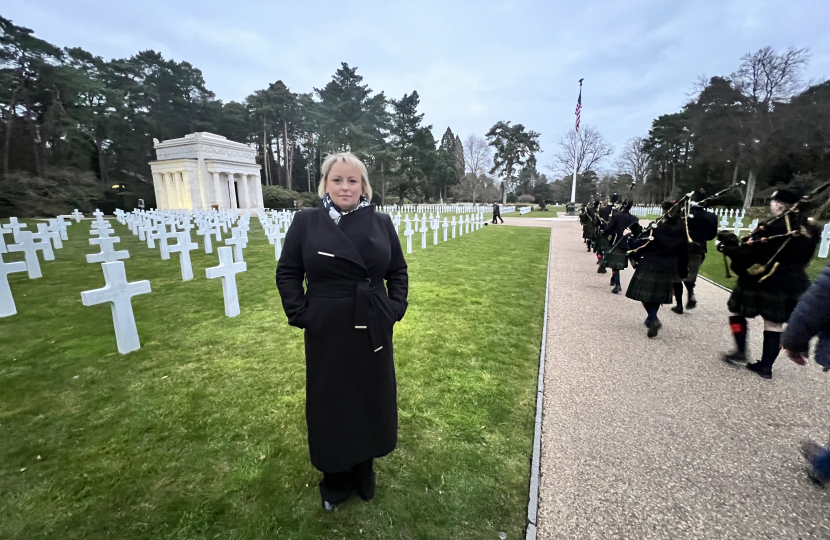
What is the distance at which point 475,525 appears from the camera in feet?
6.42

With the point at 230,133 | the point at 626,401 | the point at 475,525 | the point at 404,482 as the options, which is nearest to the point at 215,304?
the point at 404,482

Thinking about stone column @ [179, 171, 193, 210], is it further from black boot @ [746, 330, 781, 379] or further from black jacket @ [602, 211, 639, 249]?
black boot @ [746, 330, 781, 379]

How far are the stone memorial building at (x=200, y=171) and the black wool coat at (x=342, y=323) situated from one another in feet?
122

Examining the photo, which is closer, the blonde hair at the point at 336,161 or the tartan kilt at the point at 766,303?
the blonde hair at the point at 336,161

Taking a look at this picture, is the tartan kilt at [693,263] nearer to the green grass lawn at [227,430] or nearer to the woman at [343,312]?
the green grass lawn at [227,430]

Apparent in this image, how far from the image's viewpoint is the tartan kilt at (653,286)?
4430 millimetres

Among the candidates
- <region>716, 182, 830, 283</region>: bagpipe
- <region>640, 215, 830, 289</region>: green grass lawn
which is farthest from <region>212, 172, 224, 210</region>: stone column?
<region>716, 182, 830, 283</region>: bagpipe

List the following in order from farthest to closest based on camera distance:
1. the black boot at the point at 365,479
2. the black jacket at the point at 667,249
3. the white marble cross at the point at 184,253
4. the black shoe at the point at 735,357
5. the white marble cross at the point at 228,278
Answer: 1. the white marble cross at the point at 184,253
2. the white marble cross at the point at 228,278
3. the black jacket at the point at 667,249
4. the black shoe at the point at 735,357
5. the black boot at the point at 365,479

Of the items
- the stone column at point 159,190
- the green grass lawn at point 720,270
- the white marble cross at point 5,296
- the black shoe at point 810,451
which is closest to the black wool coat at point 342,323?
the black shoe at point 810,451

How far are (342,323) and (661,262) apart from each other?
174 inches

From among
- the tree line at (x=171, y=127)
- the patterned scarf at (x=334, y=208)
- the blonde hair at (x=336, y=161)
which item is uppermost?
the tree line at (x=171, y=127)

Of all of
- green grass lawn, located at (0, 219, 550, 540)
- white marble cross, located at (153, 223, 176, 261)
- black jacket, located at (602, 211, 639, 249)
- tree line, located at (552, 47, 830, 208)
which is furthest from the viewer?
tree line, located at (552, 47, 830, 208)

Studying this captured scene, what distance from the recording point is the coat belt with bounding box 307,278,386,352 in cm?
174

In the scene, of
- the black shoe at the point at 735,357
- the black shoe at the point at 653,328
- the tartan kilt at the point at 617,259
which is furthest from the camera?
the tartan kilt at the point at 617,259
